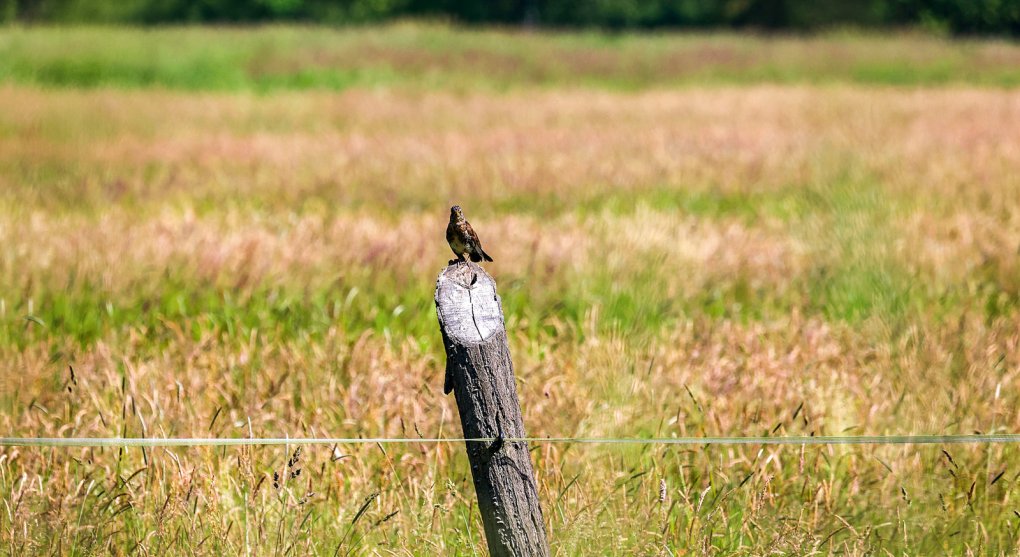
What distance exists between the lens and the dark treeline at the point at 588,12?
47.0 m

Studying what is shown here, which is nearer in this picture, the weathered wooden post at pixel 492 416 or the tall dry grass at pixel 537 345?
the weathered wooden post at pixel 492 416

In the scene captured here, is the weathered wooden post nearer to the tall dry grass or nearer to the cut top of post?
the cut top of post

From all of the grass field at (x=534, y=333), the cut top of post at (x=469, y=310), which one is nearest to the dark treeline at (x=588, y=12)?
the grass field at (x=534, y=333)

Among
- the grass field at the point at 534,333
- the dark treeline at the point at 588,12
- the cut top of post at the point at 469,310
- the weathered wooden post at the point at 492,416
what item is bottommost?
the dark treeline at the point at 588,12

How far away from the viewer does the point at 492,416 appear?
6.75ft

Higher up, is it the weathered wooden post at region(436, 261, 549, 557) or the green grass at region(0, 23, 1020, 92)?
the weathered wooden post at region(436, 261, 549, 557)

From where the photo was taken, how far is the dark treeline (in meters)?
47.0

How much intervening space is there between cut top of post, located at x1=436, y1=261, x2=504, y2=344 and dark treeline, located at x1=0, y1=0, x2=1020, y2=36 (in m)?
44.0

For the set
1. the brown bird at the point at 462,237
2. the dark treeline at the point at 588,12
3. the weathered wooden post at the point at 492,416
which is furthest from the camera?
the dark treeline at the point at 588,12

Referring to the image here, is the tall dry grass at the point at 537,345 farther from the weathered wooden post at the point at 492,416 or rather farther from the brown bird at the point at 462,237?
the brown bird at the point at 462,237

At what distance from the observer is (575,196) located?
315 inches

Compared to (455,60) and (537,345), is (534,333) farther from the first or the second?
(455,60)

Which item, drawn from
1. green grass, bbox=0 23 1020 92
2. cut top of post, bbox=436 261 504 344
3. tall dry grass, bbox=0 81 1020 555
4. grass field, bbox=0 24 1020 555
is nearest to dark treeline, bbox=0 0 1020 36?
green grass, bbox=0 23 1020 92

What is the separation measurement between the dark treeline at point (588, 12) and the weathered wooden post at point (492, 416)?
44.1 m
